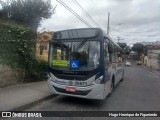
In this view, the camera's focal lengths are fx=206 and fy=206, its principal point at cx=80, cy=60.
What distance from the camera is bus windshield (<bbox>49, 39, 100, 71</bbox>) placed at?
7.78 m

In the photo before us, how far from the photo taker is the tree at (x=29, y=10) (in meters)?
23.1

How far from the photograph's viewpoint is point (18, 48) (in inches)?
404

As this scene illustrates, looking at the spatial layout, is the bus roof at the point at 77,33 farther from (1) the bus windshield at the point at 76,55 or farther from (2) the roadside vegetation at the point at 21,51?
(2) the roadside vegetation at the point at 21,51

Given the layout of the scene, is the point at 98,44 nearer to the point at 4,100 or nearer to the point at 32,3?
the point at 4,100

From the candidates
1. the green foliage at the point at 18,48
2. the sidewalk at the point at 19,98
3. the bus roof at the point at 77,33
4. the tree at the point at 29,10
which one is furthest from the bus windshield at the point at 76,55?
the tree at the point at 29,10

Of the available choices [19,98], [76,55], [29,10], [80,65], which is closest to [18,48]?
[19,98]

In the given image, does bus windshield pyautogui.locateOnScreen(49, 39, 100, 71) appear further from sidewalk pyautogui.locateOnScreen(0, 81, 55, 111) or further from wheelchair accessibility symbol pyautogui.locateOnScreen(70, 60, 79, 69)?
sidewalk pyautogui.locateOnScreen(0, 81, 55, 111)

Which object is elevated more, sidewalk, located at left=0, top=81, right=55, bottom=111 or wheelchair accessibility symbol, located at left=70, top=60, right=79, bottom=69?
wheelchair accessibility symbol, located at left=70, top=60, right=79, bottom=69

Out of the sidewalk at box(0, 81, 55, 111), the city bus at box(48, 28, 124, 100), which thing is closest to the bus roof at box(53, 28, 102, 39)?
the city bus at box(48, 28, 124, 100)

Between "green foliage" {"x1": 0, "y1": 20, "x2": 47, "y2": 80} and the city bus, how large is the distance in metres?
2.64

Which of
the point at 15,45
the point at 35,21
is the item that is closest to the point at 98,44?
the point at 15,45

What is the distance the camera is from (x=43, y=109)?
7.33 m

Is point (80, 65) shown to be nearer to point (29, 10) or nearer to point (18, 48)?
point (18, 48)

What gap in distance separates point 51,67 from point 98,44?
218 centimetres
